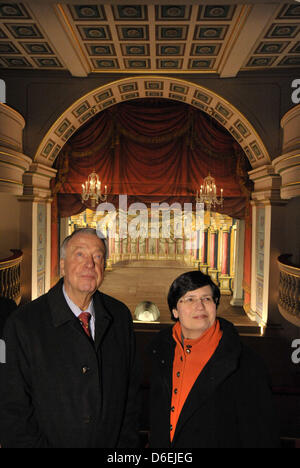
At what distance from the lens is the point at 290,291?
6.15 meters

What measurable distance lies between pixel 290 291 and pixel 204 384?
517 centimetres

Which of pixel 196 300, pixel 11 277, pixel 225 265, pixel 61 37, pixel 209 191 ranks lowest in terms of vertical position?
pixel 225 265

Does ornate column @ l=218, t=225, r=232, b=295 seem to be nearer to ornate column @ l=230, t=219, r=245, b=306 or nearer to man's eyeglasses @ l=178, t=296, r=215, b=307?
ornate column @ l=230, t=219, r=245, b=306

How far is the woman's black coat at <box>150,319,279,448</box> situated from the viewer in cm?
154

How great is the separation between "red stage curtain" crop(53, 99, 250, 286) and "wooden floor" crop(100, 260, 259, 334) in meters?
3.30

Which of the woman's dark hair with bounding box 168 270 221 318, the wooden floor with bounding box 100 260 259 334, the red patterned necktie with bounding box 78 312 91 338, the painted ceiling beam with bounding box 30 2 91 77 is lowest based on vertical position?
the wooden floor with bounding box 100 260 259 334

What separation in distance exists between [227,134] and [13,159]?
17.0 ft

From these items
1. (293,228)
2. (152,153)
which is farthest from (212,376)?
(152,153)

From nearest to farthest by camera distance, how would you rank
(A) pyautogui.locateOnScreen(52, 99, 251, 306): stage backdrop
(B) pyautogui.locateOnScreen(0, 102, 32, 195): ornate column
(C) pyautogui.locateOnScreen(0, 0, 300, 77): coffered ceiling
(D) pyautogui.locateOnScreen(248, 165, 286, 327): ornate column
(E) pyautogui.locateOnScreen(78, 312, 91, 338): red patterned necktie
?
(E) pyautogui.locateOnScreen(78, 312, 91, 338): red patterned necktie, (C) pyautogui.locateOnScreen(0, 0, 300, 77): coffered ceiling, (B) pyautogui.locateOnScreen(0, 102, 32, 195): ornate column, (D) pyautogui.locateOnScreen(248, 165, 286, 327): ornate column, (A) pyautogui.locateOnScreen(52, 99, 251, 306): stage backdrop

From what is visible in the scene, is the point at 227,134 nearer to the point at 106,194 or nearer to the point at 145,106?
the point at 145,106

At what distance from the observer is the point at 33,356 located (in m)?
1.66

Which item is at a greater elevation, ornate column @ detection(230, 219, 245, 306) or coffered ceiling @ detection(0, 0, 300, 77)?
coffered ceiling @ detection(0, 0, 300, 77)
